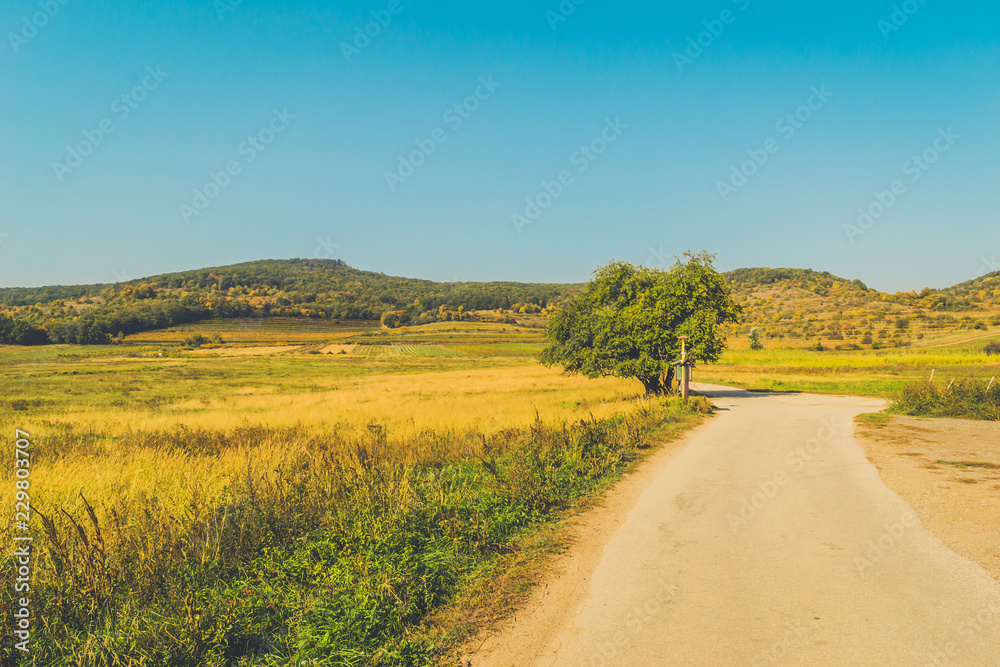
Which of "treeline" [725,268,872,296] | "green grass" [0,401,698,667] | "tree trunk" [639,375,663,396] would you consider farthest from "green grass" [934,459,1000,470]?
"treeline" [725,268,872,296]

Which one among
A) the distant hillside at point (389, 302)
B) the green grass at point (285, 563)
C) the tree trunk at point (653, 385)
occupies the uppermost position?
the distant hillside at point (389, 302)

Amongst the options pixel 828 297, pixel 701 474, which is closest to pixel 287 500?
pixel 701 474

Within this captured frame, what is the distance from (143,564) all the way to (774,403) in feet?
103

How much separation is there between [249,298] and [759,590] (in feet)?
503

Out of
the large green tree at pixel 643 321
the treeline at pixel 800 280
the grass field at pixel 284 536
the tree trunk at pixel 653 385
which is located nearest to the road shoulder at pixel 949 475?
the grass field at pixel 284 536

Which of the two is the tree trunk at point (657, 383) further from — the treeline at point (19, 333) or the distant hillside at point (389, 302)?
the treeline at point (19, 333)

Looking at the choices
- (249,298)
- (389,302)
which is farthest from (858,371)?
(249,298)

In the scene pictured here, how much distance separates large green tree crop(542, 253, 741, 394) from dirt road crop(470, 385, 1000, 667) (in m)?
21.9

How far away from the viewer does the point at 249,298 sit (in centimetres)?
14250

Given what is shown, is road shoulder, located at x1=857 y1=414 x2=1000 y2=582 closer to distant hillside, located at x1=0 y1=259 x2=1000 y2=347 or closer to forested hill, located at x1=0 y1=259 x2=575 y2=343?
forested hill, located at x1=0 y1=259 x2=575 y2=343

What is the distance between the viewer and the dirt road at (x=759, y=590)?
14.0 feet

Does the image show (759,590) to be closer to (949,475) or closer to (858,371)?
(949,475)

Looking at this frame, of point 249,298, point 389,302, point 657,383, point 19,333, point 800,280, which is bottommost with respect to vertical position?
point 657,383

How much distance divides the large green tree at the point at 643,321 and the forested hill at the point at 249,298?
47.1 meters
